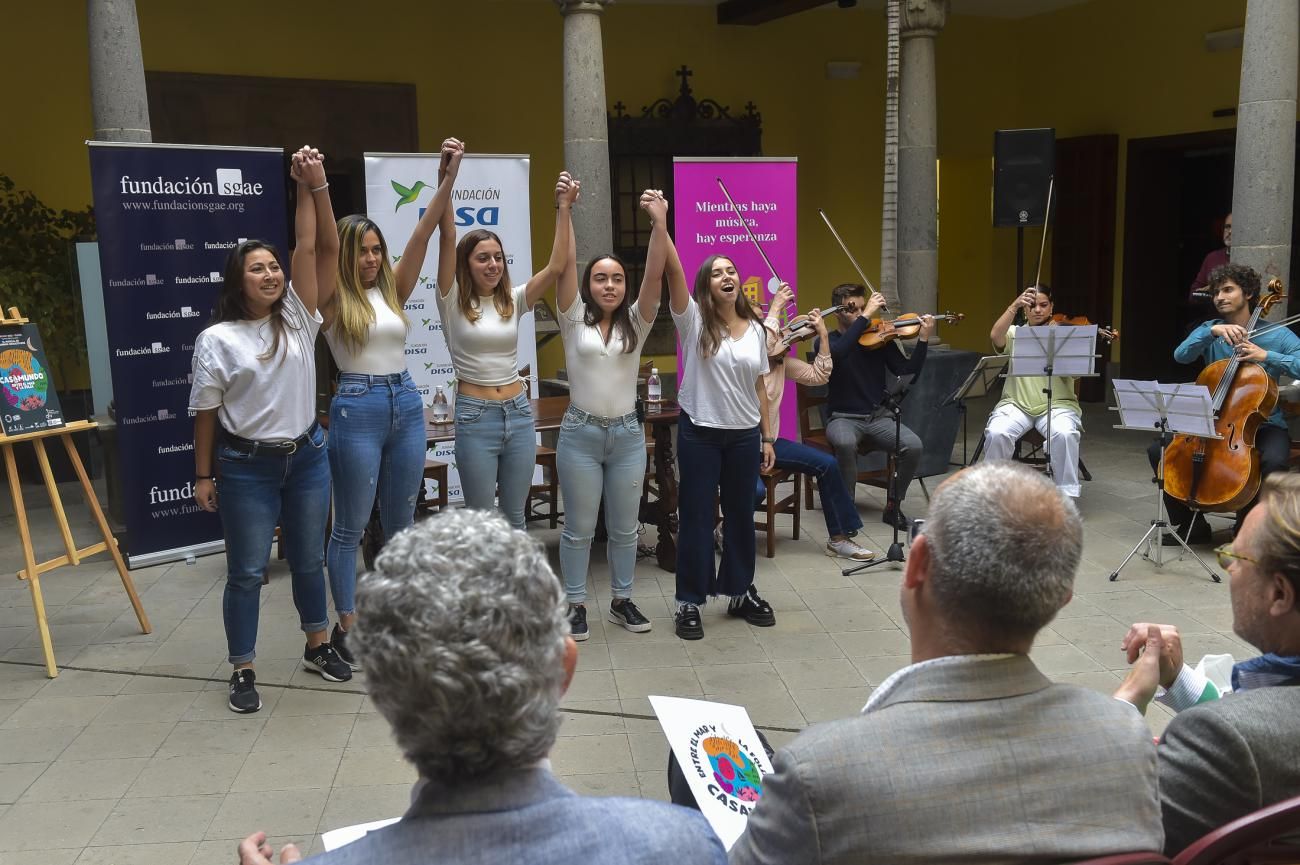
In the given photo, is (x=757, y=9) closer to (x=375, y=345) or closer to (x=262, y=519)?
(x=375, y=345)

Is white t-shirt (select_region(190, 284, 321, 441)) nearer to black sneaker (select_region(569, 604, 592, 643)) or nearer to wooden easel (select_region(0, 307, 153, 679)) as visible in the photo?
wooden easel (select_region(0, 307, 153, 679))

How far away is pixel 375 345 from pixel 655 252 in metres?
1.05

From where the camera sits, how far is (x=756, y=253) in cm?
685

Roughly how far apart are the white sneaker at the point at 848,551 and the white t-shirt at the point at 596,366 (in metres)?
1.81

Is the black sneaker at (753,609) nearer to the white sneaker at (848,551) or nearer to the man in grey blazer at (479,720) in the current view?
the white sneaker at (848,551)

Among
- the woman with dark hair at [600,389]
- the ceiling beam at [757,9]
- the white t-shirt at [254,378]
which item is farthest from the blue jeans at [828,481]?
the ceiling beam at [757,9]

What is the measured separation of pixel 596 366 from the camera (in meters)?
4.34

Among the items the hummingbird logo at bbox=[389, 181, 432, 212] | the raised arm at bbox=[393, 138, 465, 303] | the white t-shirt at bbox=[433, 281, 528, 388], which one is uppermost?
the hummingbird logo at bbox=[389, 181, 432, 212]

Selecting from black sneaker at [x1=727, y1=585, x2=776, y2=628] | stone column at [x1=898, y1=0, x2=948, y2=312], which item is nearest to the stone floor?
black sneaker at [x1=727, y1=585, x2=776, y2=628]

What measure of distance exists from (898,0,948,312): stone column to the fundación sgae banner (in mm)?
4502

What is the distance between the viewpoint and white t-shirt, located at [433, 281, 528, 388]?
433 cm

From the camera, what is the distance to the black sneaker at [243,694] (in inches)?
153

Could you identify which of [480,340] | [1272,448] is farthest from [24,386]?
[1272,448]

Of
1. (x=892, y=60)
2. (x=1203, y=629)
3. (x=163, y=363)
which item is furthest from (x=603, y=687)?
(x=892, y=60)
